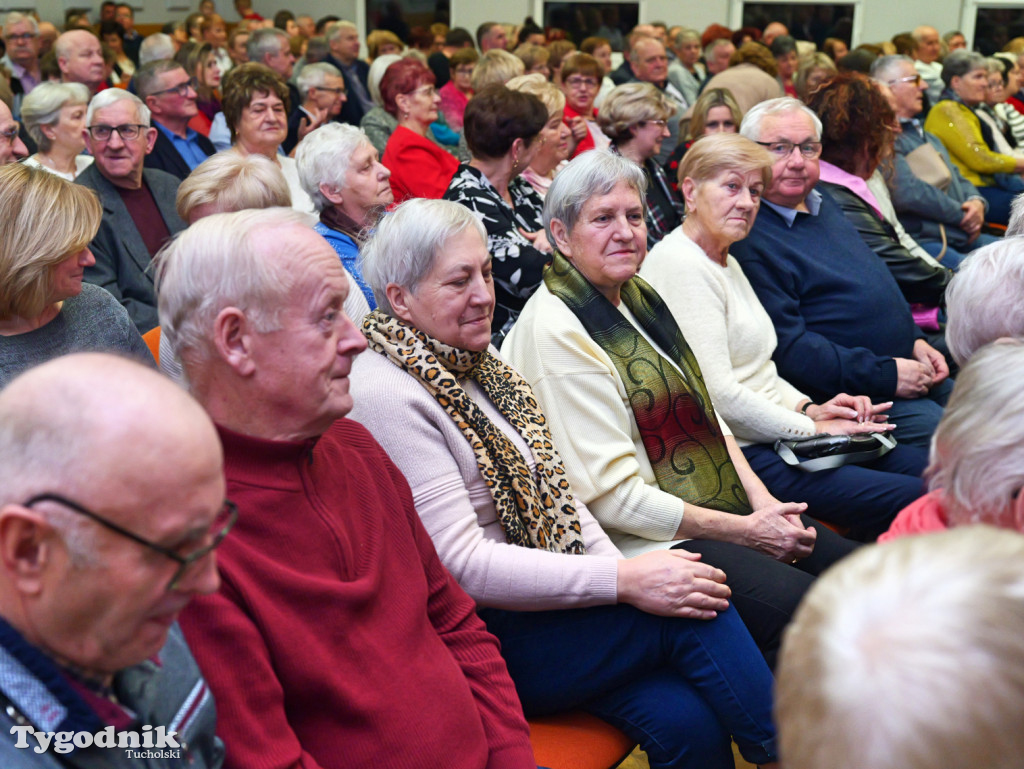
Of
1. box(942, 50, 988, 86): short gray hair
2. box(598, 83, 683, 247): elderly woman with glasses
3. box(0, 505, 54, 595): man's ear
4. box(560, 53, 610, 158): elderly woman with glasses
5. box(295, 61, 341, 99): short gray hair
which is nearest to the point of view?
box(0, 505, 54, 595): man's ear

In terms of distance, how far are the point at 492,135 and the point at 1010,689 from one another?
116 inches

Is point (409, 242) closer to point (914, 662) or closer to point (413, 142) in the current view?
point (914, 662)

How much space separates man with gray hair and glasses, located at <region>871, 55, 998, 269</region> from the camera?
417cm

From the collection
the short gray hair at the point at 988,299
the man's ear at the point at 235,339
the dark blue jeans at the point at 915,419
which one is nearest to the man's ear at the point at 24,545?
the man's ear at the point at 235,339

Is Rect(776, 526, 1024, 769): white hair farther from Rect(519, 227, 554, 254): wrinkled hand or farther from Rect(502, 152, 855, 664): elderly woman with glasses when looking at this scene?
Rect(519, 227, 554, 254): wrinkled hand

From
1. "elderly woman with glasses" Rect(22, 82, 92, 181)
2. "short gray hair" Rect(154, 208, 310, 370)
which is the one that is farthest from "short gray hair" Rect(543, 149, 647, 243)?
"elderly woman with glasses" Rect(22, 82, 92, 181)

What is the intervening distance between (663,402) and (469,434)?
612 mm

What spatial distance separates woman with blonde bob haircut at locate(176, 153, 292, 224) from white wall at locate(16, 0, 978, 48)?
10514 millimetres

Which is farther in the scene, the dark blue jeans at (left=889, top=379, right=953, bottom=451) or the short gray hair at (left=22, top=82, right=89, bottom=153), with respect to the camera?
the short gray hair at (left=22, top=82, right=89, bottom=153)

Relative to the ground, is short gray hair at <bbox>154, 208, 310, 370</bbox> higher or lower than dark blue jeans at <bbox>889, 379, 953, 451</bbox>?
higher

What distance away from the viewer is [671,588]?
1.64m

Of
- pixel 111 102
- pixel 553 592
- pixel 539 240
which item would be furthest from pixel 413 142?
pixel 553 592

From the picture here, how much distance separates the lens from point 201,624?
3.67 ft

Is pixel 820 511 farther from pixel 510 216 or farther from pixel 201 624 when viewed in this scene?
pixel 201 624
